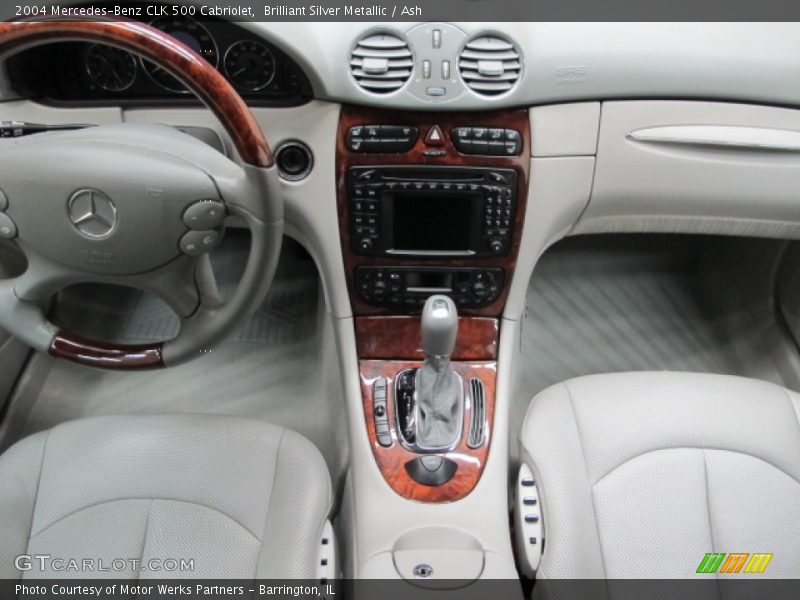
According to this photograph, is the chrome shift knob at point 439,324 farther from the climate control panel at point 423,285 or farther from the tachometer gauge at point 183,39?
the tachometer gauge at point 183,39

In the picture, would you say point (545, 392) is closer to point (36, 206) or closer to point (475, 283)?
point (475, 283)

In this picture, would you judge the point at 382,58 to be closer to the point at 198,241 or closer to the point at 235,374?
the point at 198,241

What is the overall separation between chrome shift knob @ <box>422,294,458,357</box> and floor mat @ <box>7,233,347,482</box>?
0.46 m

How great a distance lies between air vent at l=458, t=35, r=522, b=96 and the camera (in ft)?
3.45

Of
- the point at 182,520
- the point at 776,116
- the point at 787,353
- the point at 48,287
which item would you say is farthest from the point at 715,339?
the point at 48,287

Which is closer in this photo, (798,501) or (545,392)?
(798,501)

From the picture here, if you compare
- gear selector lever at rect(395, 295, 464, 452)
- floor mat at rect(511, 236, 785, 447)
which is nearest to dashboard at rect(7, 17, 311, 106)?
gear selector lever at rect(395, 295, 464, 452)

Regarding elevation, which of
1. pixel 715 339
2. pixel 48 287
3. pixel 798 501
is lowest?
pixel 715 339

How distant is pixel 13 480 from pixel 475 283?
0.80 m

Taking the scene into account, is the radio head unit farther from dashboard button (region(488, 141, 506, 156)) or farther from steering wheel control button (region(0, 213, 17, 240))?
steering wheel control button (region(0, 213, 17, 240))

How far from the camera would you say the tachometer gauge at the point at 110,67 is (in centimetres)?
109

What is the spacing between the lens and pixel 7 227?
89 centimetres

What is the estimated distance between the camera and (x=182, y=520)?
948 millimetres

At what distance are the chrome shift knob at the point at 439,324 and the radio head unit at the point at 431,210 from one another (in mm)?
219
